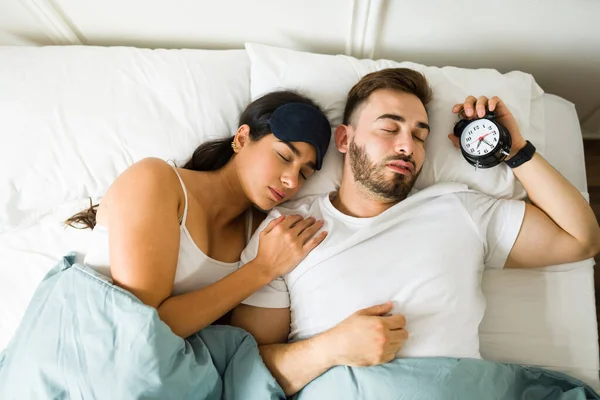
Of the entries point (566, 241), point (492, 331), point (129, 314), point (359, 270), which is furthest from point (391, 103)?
point (129, 314)

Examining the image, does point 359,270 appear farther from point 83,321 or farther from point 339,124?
point 83,321

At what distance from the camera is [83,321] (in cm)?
99

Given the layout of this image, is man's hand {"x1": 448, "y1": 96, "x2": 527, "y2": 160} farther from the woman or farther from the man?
the woman

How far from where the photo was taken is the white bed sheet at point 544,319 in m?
1.19

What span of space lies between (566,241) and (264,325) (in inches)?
32.9

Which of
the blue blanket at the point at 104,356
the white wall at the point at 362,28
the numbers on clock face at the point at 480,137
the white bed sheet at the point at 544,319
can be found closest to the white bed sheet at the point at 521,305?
the white bed sheet at the point at 544,319

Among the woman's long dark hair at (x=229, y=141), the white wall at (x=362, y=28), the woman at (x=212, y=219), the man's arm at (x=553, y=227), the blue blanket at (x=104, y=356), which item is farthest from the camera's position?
the white wall at (x=362, y=28)

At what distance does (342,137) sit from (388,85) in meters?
0.20

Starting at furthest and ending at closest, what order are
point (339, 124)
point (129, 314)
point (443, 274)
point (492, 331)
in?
point (339, 124)
point (492, 331)
point (443, 274)
point (129, 314)

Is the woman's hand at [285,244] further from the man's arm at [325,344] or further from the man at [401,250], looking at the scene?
the man's arm at [325,344]

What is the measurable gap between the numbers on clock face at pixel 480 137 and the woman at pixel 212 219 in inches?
15.6

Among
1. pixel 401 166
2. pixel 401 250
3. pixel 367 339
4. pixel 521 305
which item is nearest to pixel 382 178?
pixel 401 166

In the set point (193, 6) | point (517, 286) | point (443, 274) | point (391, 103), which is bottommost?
point (517, 286)

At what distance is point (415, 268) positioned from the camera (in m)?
1.12
